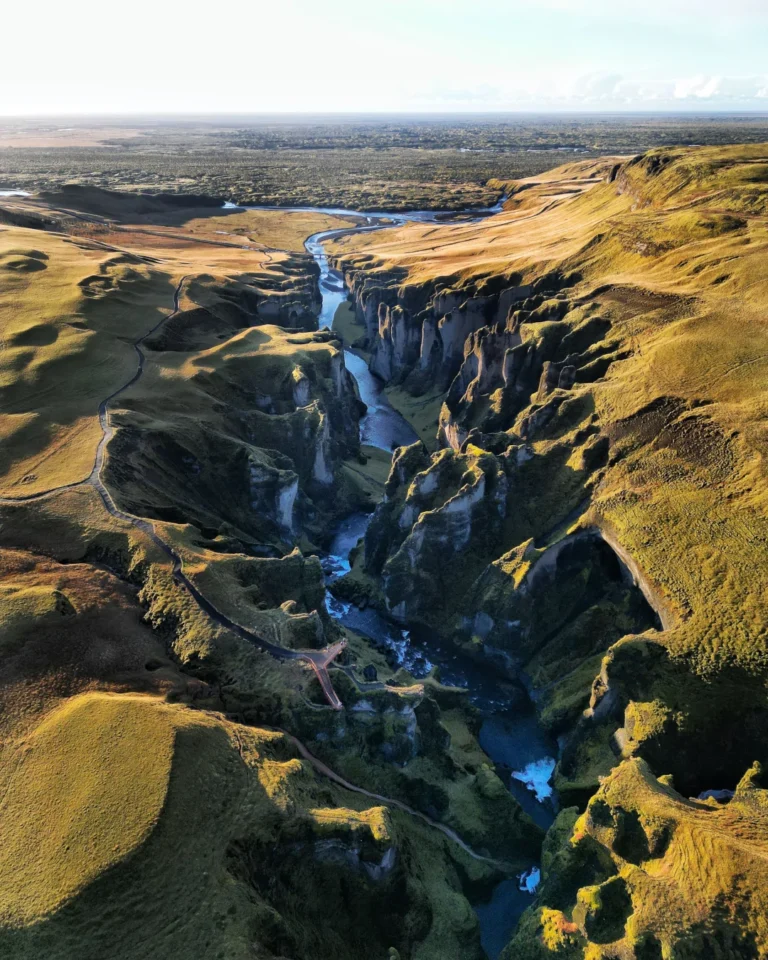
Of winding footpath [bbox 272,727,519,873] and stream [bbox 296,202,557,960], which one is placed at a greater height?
winding footpath [bbox 272,727,519,873]

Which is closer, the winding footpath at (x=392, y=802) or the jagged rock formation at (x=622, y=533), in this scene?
the jagged rock formation at (x=622, y=533)

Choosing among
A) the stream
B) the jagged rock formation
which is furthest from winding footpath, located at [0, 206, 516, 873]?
the jagged rock formation

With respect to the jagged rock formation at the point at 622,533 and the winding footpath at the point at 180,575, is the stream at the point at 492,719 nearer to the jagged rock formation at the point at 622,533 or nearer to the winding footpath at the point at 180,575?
the jagged rock formation at the point at 622,533

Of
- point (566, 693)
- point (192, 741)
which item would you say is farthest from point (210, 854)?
point (566, 693)

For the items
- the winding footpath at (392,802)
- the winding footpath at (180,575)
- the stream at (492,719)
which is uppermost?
the winding footpath at (180,575)

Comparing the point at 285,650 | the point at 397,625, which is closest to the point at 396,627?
the point at 397,625

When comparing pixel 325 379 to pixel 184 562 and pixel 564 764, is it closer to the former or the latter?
pixel 184 562

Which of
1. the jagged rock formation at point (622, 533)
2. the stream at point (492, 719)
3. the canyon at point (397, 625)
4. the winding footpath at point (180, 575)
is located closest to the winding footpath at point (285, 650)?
the winding footpath at point (180, 575)

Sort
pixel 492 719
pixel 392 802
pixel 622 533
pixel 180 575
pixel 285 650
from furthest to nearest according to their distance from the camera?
pixel 492 719 < pixel 622 533 < pixel 180 575 < pixel 285 650 < pixel 392 802

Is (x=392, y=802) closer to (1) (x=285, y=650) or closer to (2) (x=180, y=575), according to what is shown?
(1) (x=285, y=650)

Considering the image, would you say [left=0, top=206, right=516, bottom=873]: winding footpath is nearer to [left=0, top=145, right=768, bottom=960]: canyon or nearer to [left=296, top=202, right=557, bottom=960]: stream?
[left=0, top=145, right=768, bottom=960]: canyon

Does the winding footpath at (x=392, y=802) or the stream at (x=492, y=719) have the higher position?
the winding footpath at (x=392, y=802)
